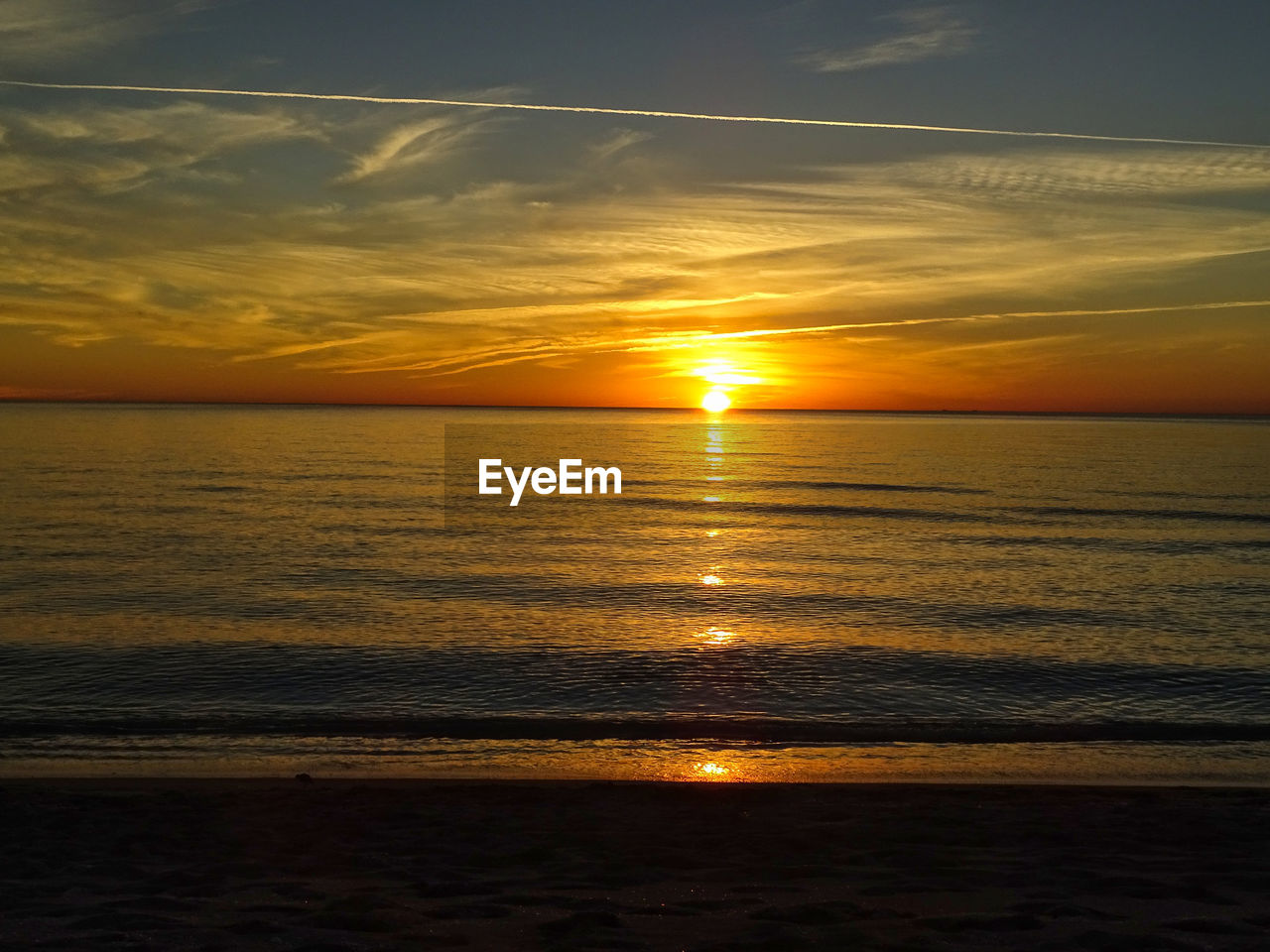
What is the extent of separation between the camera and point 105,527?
37.0m

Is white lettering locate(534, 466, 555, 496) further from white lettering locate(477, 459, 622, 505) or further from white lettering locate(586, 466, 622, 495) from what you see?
white lettering locate(586, 466, 622, 495)

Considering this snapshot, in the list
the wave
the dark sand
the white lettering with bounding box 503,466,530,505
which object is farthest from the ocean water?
the white lettering with bounding box 503,466,530,505

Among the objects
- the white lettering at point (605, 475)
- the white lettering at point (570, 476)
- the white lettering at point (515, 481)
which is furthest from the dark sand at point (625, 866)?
the white lettering at point (570, 476)

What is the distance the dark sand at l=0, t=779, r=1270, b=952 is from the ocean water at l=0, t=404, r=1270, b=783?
5.22 ft

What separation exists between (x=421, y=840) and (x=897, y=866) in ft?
14.6

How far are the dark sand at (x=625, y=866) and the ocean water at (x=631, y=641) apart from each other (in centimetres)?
159

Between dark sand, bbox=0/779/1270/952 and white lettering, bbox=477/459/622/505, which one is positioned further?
white lettering, bbox=477/459/622/505

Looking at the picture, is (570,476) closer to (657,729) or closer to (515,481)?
(515,481)

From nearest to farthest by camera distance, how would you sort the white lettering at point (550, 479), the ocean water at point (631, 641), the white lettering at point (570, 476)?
1. the ocean water at point (631, 641)
2. the white lettering at point (550, 479)
3. the white lettering at point (570, 476)

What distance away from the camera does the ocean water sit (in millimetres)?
13609

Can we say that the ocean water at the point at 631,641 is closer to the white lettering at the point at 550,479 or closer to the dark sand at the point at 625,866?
the dark sand at the point at 625,866

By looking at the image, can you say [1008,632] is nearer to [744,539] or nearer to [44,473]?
[744,539]

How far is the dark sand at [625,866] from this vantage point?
7254 mm

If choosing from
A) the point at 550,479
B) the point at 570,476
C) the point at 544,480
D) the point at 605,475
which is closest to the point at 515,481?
the point at 544,480
